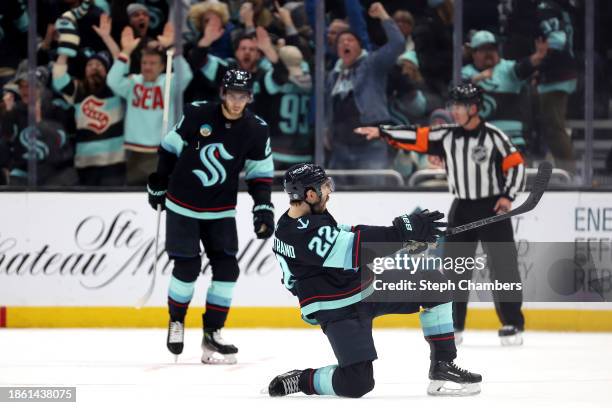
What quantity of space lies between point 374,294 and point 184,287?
64.6 inches

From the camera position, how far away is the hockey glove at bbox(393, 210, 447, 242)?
14.9 feet

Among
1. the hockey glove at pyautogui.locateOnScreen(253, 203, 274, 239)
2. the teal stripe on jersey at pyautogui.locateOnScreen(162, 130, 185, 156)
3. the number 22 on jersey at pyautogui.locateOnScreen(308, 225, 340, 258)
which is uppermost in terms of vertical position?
the teal stripe on jersey at pyautogui.locateOnScreen(162, 130, 185, 156)

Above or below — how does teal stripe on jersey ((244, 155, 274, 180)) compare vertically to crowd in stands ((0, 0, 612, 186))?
below

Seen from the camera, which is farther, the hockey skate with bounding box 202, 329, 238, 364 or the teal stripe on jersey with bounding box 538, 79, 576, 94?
the teal stripe on jersey with bounding box 538, 79, 576, 94

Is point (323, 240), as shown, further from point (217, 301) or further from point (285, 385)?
point (217, 301)

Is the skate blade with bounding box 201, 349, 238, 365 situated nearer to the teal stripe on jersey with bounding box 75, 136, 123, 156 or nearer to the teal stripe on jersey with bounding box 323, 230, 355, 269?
the teal stripe on jersey with bounding box 323, 230, 355, 269

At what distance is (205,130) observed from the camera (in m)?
6.22

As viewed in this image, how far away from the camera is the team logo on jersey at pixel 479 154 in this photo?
749 centimetres

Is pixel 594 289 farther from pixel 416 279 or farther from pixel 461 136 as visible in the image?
pixel 416 279

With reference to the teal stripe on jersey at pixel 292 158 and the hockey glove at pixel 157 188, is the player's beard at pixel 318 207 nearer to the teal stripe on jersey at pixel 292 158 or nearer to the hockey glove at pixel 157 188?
the hockey glove at pixel 157 188

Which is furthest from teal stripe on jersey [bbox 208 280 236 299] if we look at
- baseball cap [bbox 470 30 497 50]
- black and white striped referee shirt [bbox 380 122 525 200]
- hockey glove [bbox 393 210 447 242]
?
baseball cap [bbox 470 30 497 50]

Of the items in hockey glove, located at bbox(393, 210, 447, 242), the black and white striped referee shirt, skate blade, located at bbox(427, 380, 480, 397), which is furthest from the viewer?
the black and white striped referee shirt

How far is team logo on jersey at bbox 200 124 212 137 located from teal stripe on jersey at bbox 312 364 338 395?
1782 mm

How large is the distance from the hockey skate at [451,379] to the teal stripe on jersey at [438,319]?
0.13 meters
